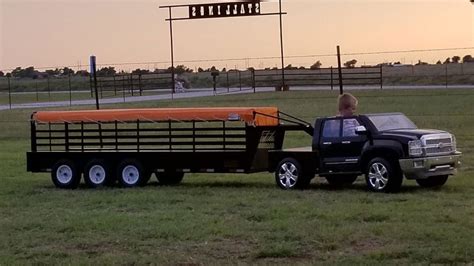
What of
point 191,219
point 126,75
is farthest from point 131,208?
point 126,75

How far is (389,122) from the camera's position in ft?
55.1

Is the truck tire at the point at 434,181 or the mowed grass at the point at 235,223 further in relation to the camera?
the truck tire at the point at 434,181

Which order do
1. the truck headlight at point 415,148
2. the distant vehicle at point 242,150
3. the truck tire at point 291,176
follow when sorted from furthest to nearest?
1. the truck tire at point 291,176
2. the distant vehicle at point 242,150
3. the truck headlight at point 415,148

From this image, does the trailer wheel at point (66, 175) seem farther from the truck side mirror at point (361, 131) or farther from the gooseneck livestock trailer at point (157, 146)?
the truck side mirror at point (361, 131)

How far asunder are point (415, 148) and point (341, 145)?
60.7 inches

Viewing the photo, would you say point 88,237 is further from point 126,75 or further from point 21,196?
point 126,75

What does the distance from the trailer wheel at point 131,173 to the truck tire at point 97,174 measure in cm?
23

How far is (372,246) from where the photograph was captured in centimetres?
1042

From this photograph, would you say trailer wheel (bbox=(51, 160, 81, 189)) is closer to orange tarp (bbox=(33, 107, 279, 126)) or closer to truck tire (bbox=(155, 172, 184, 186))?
orange tarp (bbox=(33, 107, 279, 126))

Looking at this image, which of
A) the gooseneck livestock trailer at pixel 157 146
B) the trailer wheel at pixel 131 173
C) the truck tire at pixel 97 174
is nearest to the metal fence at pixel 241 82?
the gooseneck livestock trailer at pixel 157 146

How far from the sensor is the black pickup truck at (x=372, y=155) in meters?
15.6

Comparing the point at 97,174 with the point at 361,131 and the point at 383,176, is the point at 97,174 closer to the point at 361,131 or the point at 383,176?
the point at 361,131

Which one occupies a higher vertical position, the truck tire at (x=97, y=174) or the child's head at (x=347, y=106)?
the child's head at (x=347, y=106)

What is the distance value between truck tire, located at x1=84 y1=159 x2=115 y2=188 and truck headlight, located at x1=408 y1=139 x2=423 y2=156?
5.97 meters
